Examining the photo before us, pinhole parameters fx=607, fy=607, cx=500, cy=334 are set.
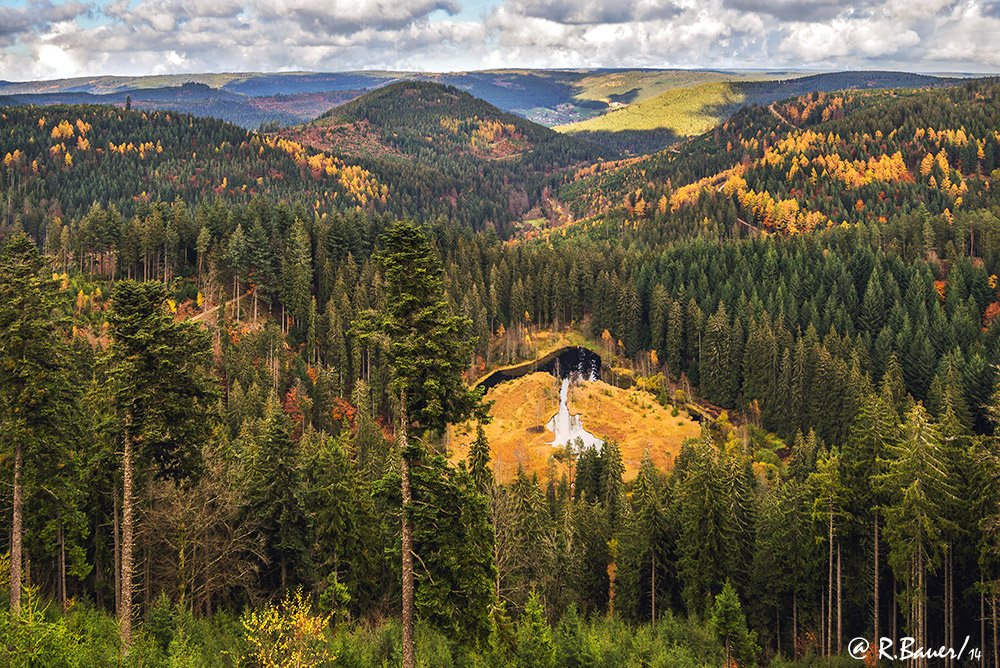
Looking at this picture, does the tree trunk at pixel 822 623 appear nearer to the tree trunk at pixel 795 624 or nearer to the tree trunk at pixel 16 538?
the tree trunk at pixel 795 624

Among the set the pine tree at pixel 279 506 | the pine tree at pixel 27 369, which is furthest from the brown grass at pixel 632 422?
the pine tree at pixel 27 369

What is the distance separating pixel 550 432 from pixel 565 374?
2934 cm

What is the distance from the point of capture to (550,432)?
107 m

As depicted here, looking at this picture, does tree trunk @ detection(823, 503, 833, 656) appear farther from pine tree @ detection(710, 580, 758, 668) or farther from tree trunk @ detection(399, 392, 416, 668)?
tree trunk @ detection(399, 392, 416, 668)

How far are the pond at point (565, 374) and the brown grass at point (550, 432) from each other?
148 centimetres

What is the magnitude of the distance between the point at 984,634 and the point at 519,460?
6250 centimetres

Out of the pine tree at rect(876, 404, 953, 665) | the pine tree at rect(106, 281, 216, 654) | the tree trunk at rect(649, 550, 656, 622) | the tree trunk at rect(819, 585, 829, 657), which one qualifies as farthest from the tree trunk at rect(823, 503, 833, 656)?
the pine tree at rect(106, 281, 216, 654)

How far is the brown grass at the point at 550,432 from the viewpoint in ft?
313

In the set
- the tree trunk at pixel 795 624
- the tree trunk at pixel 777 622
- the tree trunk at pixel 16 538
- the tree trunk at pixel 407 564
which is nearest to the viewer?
the tree trunk at pixel 407 564

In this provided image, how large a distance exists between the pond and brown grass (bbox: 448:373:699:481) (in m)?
1.48

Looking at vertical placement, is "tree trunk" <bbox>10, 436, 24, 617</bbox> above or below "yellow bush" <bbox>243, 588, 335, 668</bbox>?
above

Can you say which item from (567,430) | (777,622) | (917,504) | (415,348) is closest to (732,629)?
(917,504)

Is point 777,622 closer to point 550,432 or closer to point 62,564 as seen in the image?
point 62,564

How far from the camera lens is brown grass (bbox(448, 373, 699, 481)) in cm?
9538
